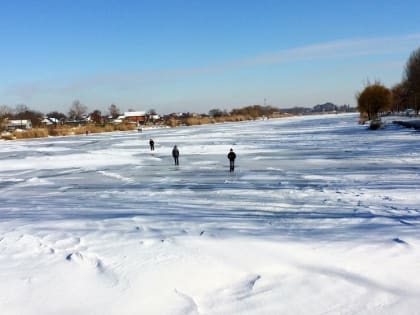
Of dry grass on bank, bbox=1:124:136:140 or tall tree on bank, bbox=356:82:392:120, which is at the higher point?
tall tree on bank, bbox=356:82:392:120

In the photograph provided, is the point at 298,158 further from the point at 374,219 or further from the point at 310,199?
the point at 374,219

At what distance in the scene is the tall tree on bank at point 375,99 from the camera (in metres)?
53.3

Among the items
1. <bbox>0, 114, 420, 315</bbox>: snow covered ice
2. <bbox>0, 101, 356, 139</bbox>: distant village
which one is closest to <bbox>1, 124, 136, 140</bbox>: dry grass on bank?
<bbox>0, 101, 356, 139</bbox>: distant village

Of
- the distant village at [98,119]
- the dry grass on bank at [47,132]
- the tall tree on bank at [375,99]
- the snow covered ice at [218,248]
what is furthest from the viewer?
the distant village at [98,119]

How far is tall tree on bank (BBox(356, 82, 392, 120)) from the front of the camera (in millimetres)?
53281

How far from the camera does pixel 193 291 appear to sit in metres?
4.87

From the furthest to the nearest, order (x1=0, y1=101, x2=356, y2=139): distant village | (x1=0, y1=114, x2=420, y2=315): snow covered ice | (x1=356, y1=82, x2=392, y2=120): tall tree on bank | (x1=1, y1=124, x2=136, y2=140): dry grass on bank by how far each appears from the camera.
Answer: (x1=0, y1=101, x2=356, y2=139): distant village < (x1=1, y1=124, x2=136, y2=140): dry grass on bank < (x1=356, y1=82, x2=392, y2=120): tall tree on bank < (x1=0, y1=114, x2=420, y2=315): snow covered ice

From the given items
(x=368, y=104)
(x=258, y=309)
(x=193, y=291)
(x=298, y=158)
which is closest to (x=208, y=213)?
(x=193, y=291)

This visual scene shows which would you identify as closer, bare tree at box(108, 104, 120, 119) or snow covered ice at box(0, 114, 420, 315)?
snow covered ice at box(0, 114, 420, 315)

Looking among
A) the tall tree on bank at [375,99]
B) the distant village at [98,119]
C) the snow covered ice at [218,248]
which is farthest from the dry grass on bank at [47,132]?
the snow covered ice at [218,248]

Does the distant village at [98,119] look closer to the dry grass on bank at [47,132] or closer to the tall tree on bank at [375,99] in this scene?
the dry grass on bank at [47,132]

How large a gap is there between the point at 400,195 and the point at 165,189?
6.17 metres

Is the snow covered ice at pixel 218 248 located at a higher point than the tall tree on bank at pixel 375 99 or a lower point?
lower

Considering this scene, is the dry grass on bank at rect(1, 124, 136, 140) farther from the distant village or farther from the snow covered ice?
the snow covered ice
